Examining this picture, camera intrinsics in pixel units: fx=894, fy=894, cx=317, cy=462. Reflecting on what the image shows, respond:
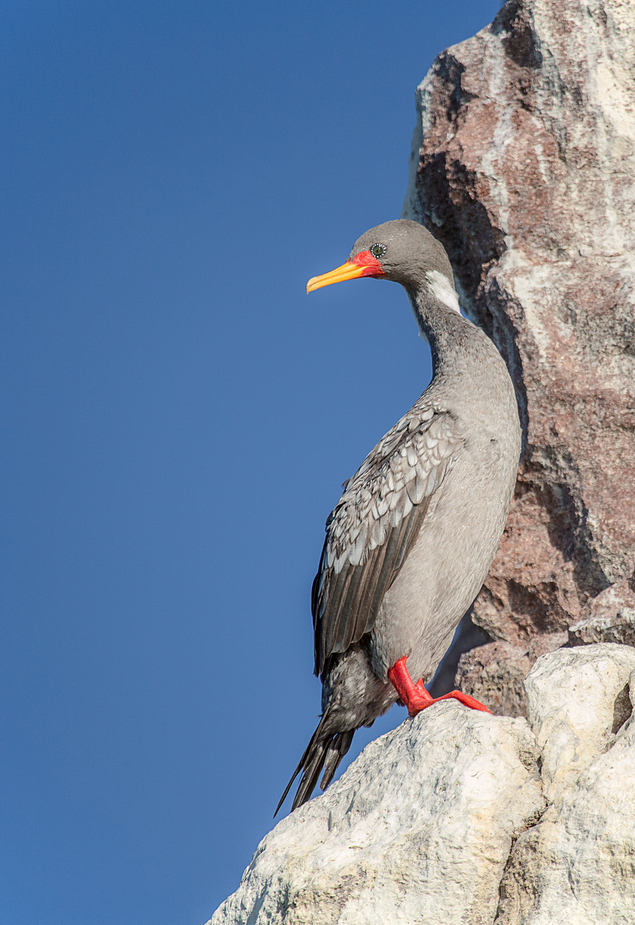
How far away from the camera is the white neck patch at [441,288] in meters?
6.10

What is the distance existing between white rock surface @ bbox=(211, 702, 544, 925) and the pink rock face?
5.90ft

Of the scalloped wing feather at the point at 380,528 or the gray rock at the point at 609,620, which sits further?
the scalloped wing feather at the point at 380,528

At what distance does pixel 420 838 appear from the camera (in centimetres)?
341

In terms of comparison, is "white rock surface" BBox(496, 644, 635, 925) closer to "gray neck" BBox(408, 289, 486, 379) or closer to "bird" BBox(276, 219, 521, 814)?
"bird" BBox(276, 219, 521, 814)

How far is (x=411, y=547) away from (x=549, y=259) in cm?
231

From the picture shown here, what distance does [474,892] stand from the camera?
132 inches

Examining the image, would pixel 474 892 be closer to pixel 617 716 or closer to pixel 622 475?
pixel 617 716

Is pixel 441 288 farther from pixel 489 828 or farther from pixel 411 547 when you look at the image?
pixel 489 828

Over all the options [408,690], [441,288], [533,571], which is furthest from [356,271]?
[408,690]

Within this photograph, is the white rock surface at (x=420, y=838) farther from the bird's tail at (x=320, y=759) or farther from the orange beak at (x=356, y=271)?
the orange beak at (x=356, y=271)

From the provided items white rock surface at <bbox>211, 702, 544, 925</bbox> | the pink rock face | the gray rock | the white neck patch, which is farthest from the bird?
white rock surface at <bbox>211, 702, 544, 925</bbox>

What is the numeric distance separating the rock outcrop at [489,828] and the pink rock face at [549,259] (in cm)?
166

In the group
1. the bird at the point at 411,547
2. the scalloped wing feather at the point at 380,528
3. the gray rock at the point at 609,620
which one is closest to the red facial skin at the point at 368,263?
the bird at the point at 411,547

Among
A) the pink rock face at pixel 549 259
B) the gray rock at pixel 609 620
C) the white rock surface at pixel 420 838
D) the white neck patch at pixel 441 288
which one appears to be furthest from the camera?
the white neck patch at pixel 441 288
